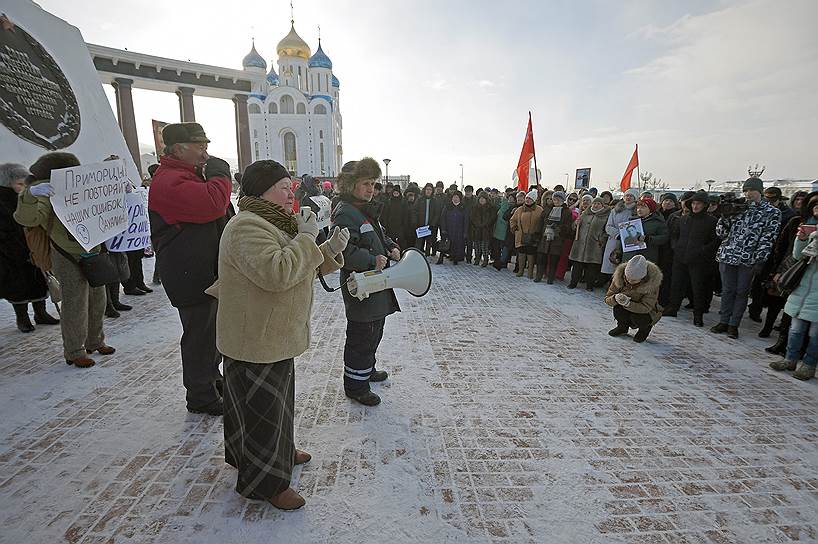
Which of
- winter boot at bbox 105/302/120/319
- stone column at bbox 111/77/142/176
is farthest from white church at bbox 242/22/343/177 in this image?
winter boot at bbox 105/302/120/319

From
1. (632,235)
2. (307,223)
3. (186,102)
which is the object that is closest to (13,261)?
(307,223)

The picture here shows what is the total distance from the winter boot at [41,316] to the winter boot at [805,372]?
29.1 ft

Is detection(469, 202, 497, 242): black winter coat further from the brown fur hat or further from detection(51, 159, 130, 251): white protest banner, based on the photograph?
detection(51, 159, 130, 251): white protest banner

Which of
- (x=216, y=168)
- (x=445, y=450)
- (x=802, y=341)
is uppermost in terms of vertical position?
(x=216, y=168)

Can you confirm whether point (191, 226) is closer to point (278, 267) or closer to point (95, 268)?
point (278, 267)

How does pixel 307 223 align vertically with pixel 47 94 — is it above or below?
below

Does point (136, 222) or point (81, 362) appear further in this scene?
point (136, 222)

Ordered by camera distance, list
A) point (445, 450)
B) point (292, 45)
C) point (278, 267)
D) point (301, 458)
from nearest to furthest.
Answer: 1. point (278, 267)
2. point (301, 458)
3. point (445, 450)
4. point (292, 45)

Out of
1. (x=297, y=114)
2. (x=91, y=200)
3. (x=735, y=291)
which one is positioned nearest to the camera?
(x=91, y=200)

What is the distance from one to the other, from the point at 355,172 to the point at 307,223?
1.23m

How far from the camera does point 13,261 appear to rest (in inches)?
179

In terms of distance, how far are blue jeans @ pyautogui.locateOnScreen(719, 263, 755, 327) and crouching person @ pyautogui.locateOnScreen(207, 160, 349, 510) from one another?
5.73 m

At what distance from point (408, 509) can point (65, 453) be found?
7.77 ft

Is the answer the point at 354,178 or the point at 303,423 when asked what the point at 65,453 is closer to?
the point at 303,423
